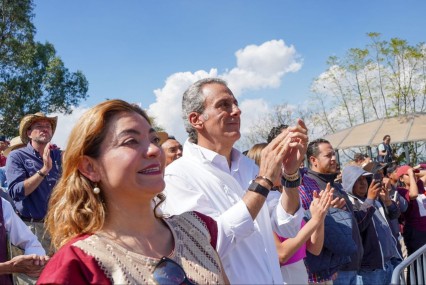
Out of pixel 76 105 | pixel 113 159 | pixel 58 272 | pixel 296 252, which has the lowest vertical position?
pixel 296 252

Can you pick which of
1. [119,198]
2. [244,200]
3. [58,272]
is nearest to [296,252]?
[244,200]

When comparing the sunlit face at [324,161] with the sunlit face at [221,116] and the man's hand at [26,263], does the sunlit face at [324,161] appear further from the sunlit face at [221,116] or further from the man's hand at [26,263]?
the man's hand at [26,263]

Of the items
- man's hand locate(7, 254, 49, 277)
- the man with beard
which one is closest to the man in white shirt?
the man with beard

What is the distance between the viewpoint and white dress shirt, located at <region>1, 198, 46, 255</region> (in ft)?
10.9

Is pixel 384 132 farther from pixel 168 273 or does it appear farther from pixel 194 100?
pixel 168 273

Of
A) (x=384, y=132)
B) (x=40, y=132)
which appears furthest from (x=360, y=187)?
(x=384, y=132)

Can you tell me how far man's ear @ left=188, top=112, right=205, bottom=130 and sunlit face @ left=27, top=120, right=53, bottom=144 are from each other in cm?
303

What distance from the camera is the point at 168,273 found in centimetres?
168

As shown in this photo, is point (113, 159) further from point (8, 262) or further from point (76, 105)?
point (76, 105)

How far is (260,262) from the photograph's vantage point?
2.31 meters

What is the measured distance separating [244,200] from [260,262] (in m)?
0.36

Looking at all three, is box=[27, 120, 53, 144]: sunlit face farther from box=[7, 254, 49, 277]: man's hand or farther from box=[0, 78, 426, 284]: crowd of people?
box=[7, 254, 49, 277]: man's hand

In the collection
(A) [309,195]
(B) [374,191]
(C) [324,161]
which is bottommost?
(B) [374,191]

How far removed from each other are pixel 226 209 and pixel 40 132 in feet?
11.5
